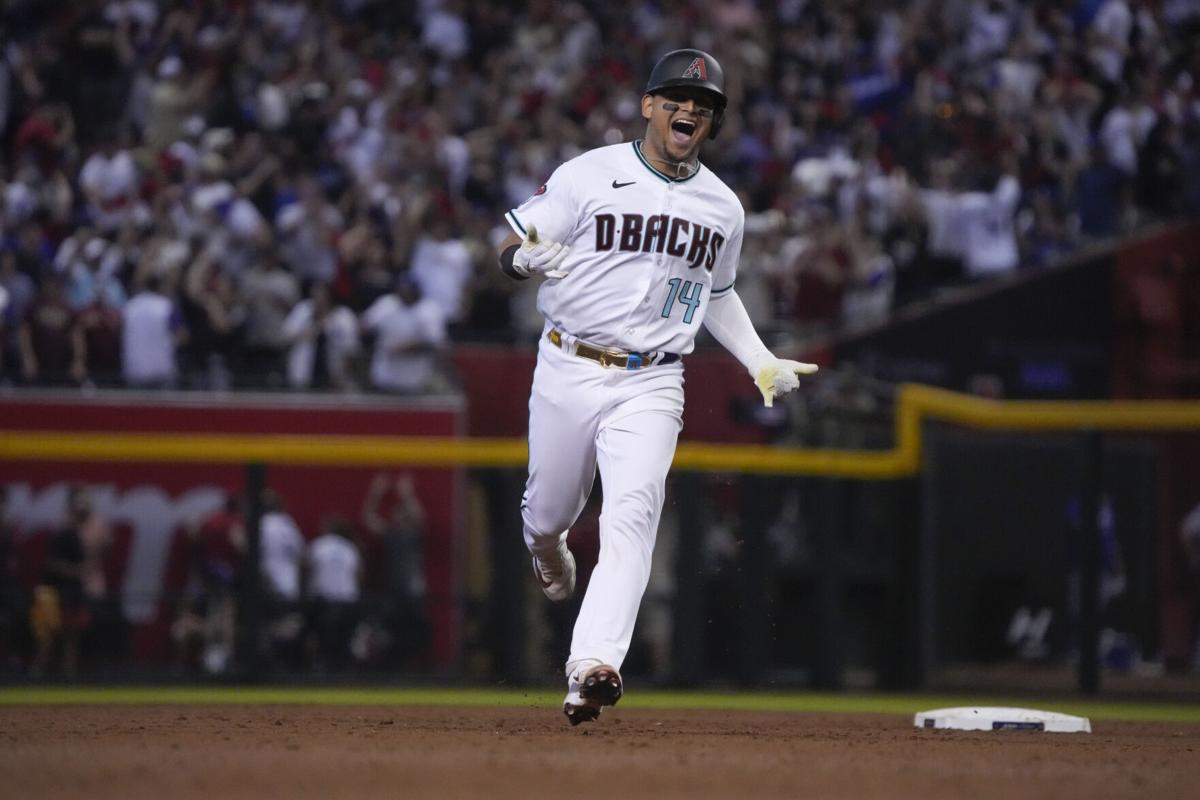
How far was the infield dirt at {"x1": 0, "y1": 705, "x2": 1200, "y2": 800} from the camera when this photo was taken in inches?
183

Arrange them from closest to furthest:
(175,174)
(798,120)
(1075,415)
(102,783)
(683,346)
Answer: (102,783) < (683,346) < (1075,415) < (175,174) < (798,120)

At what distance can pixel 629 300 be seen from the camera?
642 centimetres

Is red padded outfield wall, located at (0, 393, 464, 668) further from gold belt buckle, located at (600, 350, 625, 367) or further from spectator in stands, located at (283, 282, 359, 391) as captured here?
gold belt buckle, located at (600, 350, 625, 367)

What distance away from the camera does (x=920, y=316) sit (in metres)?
14.5

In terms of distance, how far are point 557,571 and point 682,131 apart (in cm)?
182

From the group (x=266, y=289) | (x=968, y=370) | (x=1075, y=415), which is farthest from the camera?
(x=968, y=370)

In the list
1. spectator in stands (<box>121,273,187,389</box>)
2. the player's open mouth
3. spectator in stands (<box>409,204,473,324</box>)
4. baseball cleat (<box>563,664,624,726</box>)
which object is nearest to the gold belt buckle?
the player's open mouth

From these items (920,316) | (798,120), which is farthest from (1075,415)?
(798,120)

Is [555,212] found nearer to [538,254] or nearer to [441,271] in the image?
Result: [538,254]

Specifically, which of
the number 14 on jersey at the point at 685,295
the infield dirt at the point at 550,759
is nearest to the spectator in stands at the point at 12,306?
the infield dirt at the point at 550,759

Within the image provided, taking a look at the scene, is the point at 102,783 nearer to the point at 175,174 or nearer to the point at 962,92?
the point at 175,174

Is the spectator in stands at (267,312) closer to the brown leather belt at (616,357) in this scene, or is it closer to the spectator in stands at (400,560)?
the spectator in stands at (400,560)

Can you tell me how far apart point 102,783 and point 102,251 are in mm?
8814

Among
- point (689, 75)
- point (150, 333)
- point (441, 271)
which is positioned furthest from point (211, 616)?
point (689, 75)
